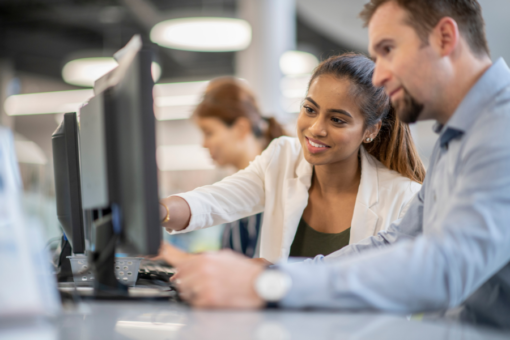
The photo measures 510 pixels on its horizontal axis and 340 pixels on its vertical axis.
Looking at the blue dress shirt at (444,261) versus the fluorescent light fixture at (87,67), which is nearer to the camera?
the blue dress shirt at (444,261)

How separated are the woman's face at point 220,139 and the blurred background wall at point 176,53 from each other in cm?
30

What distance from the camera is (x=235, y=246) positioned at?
9.32 feet

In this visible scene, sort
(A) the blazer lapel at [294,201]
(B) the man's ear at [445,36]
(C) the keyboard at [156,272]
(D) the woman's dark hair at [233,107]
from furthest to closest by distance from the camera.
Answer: (D) the woman's dark hair at [233,107]
(A) the blazer lapel at [294,201]
(C) the keyboard at [156,272]
(B) the man's ear at [445,36]

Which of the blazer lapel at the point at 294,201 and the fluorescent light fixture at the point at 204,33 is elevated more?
the fluorescent light fixture at the point at 204,33

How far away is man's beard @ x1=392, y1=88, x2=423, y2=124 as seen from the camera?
1116 millimetres

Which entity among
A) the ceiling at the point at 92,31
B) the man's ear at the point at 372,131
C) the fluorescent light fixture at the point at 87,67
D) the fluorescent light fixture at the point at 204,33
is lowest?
the man's ear at the point at 372,131

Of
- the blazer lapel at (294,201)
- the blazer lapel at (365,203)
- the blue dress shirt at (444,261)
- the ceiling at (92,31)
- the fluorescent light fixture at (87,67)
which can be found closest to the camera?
the blue dress shirt at (444,261)

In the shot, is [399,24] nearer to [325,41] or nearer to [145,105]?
[145,105]

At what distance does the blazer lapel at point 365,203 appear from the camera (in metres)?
1.64

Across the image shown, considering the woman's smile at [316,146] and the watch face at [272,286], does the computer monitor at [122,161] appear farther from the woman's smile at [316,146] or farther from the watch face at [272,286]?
the woman's smile at [316,146]

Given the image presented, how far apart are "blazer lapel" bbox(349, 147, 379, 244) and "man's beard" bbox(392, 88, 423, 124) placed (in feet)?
1.90

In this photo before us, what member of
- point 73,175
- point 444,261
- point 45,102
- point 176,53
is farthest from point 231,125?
point 45,102

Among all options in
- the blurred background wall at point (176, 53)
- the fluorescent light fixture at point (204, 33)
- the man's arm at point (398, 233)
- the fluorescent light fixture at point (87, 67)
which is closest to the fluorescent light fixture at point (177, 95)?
the blurred background wall at point (176, 53)

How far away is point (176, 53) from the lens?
32.6ft
